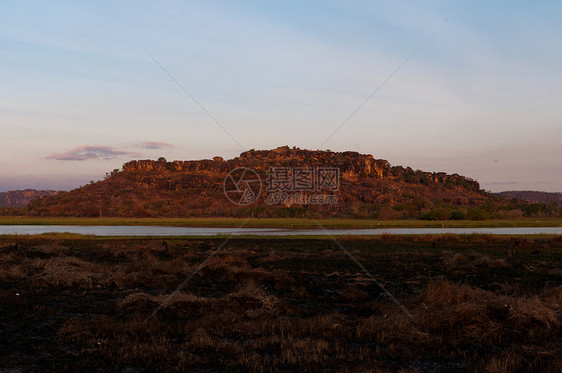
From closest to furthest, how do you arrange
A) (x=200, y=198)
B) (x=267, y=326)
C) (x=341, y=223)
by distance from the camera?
(x=267, y=326) → (x=341, y=223) → (x=200, y=198)

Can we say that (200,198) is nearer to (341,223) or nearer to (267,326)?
(341,223)

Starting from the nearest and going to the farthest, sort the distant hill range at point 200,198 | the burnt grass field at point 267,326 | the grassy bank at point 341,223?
1. the burnt grass field at point 267,326
2. the grassy bank at point 341,223
3. the distant hill range at point 200,198

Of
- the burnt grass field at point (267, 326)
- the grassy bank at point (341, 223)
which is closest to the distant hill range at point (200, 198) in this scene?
the grassy bank at point (341, 223)

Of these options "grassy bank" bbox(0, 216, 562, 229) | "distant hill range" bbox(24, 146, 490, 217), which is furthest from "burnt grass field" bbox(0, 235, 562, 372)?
"distant hill range" bbox(24, 146, 490, 217)

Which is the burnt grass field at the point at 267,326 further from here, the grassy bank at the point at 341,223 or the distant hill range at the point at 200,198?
the distant hill range at the point at 200,198

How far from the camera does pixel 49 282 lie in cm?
1673

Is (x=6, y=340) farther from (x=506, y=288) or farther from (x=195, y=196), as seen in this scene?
(x=195, y=196)

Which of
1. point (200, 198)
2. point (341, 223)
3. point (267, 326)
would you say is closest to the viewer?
point (267, 326)

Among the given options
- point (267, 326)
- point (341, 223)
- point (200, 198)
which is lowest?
point (341, 223)

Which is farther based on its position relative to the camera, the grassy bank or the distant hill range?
the distant hill range

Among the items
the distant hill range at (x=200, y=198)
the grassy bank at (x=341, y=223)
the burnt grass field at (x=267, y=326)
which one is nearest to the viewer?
the burnt grass field at (x=267, y=326)

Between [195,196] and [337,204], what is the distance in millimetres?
55557

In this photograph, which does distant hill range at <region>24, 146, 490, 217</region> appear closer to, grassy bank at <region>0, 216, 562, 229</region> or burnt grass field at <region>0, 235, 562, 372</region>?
grassy bank at <region>0, 216, 562, 229</region>

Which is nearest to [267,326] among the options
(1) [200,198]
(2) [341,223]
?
(2) [341,223]
